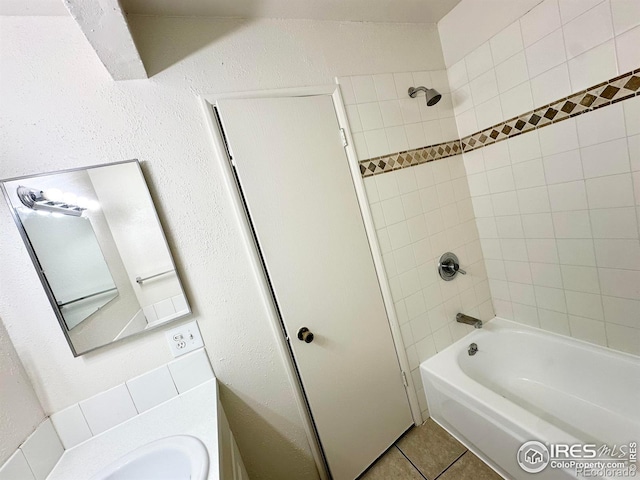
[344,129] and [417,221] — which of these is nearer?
[344,129]

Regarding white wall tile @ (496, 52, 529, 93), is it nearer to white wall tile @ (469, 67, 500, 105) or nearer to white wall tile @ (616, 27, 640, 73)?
white wall tile @ (469, 67, 500, 105)

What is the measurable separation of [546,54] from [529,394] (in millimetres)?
1869

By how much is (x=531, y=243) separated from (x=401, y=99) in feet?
3.78

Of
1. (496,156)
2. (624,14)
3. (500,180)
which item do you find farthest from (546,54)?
(500,180)

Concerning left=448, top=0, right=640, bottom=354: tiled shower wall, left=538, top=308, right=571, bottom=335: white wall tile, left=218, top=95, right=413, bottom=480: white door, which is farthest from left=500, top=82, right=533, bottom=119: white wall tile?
left=538, top=308, right=571, bottom=335: white wall tile

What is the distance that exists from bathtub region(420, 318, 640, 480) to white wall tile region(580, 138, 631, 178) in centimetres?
93

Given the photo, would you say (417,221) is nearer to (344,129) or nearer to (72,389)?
(344,129)

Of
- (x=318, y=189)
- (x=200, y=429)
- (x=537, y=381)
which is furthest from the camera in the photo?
(x=537, y=381)

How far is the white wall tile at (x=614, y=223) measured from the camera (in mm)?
1159

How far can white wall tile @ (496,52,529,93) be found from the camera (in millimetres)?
1328

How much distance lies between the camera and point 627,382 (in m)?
1.26

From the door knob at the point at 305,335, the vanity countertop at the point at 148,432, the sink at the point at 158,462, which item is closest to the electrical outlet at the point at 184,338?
the vanity countertop at the point at 148,432

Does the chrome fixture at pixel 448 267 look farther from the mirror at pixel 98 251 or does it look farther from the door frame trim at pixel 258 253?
the mirror at pixel 98 251

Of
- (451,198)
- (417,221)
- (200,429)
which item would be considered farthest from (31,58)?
(451,198)
